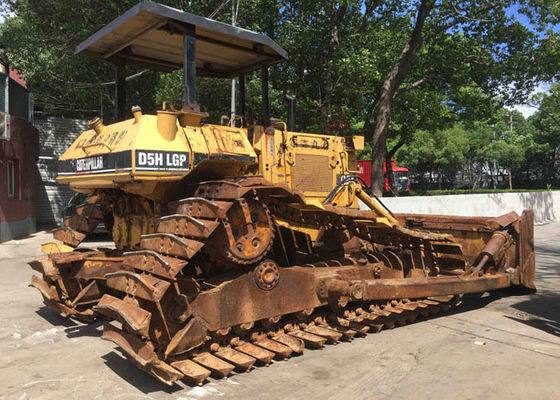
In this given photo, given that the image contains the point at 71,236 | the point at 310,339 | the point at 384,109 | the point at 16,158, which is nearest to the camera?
the point at 310,339

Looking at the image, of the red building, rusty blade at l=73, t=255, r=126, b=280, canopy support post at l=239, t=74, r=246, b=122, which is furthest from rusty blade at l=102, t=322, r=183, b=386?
the red building

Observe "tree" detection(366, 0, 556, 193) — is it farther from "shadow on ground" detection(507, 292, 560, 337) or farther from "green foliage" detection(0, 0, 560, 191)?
"shadow on ground" detection(507, 292, 560, 337)

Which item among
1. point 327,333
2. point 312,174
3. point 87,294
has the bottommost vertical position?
point 327,333

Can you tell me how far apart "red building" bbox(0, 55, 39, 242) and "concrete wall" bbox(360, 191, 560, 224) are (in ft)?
36.6

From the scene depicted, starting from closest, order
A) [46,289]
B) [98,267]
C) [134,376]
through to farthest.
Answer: [134,376], [98,267], [46,289]

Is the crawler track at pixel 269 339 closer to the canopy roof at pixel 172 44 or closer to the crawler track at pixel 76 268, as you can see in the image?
the crawler track at pixel 76 268

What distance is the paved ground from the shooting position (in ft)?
13.3

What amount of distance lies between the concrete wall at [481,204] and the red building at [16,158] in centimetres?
1115

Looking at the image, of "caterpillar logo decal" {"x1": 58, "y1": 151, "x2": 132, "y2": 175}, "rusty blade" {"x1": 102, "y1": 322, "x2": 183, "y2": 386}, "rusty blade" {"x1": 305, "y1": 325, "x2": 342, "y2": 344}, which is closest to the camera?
"rusty blade" {"x1": 102, "y1": 322, "x2": 183, "y2": 386}

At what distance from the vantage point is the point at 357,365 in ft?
15.4

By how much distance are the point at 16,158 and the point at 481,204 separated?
54.9 feet

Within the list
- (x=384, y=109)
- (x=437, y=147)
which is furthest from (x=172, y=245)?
(x=437, y=147)

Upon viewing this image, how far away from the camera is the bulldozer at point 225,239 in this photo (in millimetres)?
4223

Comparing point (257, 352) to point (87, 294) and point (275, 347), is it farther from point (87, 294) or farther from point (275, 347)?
point (87, 294)
